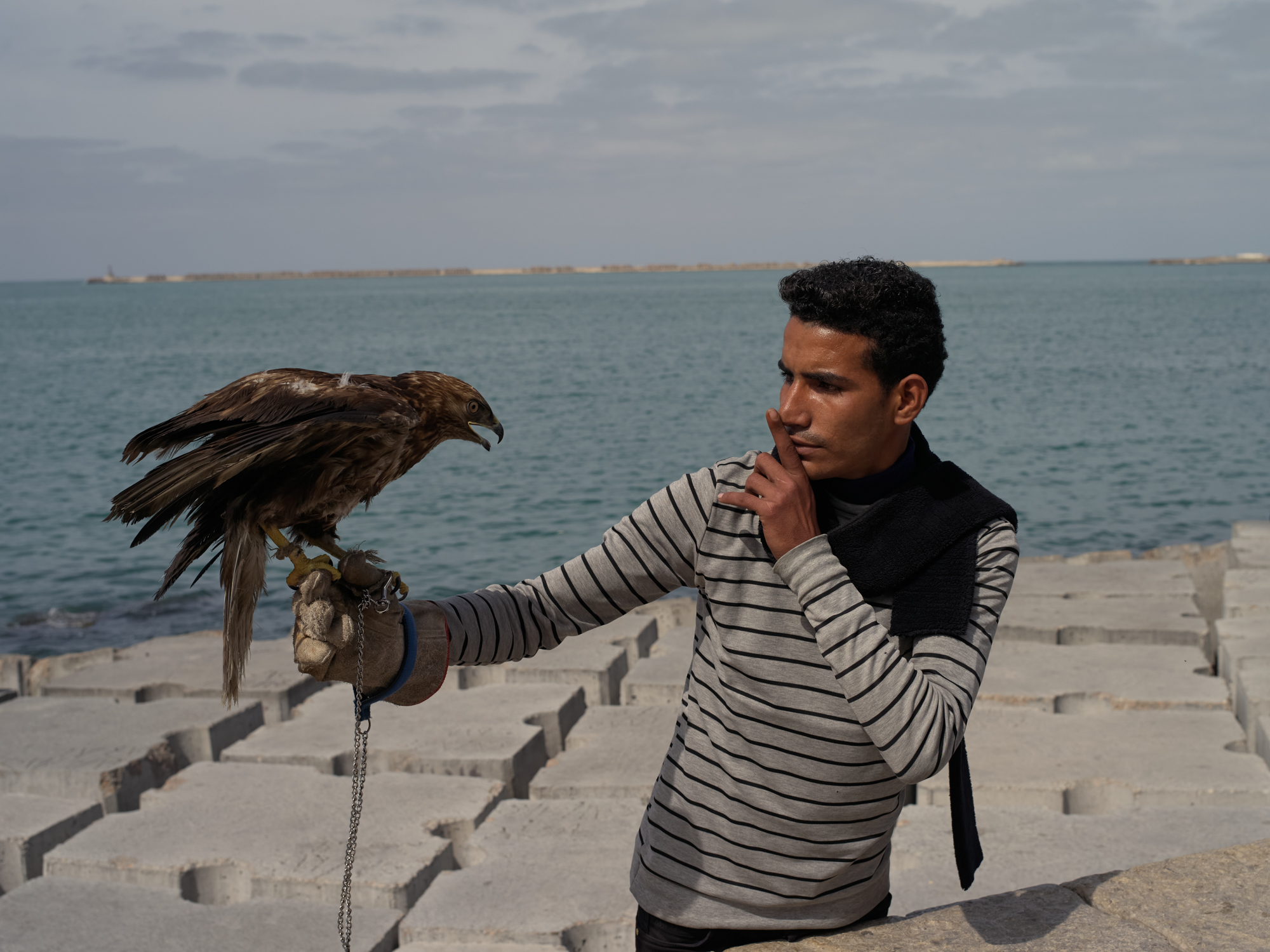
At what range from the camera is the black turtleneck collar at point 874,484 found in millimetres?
2025

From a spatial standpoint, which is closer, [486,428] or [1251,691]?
[486,428]

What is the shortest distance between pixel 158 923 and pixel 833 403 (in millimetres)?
3000

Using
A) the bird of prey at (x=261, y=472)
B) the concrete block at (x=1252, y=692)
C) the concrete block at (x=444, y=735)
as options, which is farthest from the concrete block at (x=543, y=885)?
the concrete block at (x=1252, y=692)

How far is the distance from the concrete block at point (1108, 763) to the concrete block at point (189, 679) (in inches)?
138

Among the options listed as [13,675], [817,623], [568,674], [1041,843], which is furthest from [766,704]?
[13,675]

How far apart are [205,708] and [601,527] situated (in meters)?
10.7

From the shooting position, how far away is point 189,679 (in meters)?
6.43

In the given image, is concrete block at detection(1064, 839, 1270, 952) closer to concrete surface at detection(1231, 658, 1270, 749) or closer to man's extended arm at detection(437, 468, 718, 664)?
man's extended arm at detection(437, 468, 718, 664)

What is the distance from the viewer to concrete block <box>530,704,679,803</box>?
15.1ft

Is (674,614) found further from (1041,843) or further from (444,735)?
(1041,843)

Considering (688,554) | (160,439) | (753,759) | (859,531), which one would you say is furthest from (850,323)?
(160,439)

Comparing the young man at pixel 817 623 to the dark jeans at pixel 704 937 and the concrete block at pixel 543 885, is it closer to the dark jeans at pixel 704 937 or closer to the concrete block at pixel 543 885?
the dark jeans at pixel 704 937

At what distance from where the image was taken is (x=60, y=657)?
7.84 meters

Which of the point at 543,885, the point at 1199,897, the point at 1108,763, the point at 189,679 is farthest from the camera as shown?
the point at 189,679
